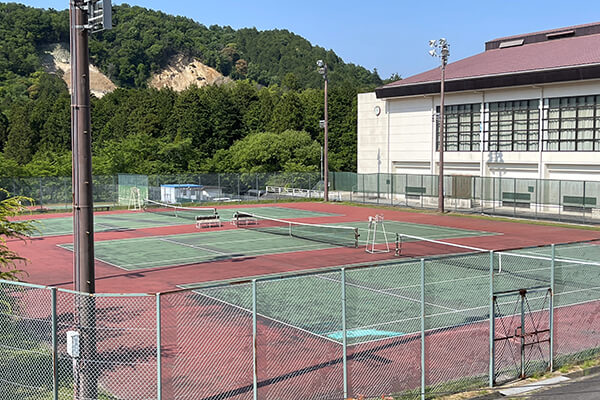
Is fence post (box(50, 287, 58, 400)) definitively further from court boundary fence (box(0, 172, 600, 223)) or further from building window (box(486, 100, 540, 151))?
building window (box(486, 100, 540, 151))

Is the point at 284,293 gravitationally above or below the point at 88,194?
below

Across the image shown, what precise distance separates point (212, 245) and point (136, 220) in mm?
15846

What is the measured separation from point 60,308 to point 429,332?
360 inches

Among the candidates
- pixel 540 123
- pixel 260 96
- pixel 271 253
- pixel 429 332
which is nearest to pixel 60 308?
pixel 429 332

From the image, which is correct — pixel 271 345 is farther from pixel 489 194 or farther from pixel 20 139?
pixel 20 139

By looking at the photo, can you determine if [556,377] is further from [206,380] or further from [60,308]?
[60,308]

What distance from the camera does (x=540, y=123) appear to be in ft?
184

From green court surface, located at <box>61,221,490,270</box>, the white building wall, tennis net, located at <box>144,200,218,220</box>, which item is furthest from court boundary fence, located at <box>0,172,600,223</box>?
green court surface, located at <box>61,221,490,270</box>

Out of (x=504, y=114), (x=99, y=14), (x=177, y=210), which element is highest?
(x=504, y=114)

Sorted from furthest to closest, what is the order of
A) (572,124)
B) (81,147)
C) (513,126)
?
(513,126) → (572,124) → (81,147)

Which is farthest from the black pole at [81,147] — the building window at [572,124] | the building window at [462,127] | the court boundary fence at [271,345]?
the building window at [462,127]

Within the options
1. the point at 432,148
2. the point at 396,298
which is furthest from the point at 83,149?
the point at 432,148

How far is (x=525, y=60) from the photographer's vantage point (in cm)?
6009

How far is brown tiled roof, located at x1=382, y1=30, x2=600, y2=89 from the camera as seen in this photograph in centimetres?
5455
